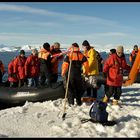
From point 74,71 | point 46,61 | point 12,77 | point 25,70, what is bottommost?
point 12,77

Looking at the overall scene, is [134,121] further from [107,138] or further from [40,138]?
[40,138]

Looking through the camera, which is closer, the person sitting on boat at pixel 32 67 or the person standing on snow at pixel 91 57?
the person standing on snow at pixel 91 57

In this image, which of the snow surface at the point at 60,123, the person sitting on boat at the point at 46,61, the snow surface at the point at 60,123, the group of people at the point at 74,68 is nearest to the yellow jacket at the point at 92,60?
the group of people at the point at 74,68

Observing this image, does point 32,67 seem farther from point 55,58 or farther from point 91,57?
point 91,57

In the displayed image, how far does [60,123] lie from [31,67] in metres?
6.01

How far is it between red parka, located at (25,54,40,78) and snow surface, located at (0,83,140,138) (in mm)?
3627

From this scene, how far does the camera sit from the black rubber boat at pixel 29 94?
12.4 m

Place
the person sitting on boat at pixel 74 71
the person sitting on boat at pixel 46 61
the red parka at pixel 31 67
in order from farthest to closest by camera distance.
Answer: the red parka at pixel 31 67, the person sitting on boat at pixel 46 61, the person sitting on boat at pixel 74 71

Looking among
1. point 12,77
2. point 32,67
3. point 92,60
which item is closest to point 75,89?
point 92,60

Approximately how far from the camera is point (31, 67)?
14.7m

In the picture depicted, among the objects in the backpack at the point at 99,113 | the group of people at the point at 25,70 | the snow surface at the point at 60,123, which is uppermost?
the group of people at the point at 25,70

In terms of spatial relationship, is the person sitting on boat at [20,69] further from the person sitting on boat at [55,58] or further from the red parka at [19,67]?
the person sitting on boat at [55,58]

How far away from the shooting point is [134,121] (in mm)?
9102

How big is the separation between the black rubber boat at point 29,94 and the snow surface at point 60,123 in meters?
1.10
